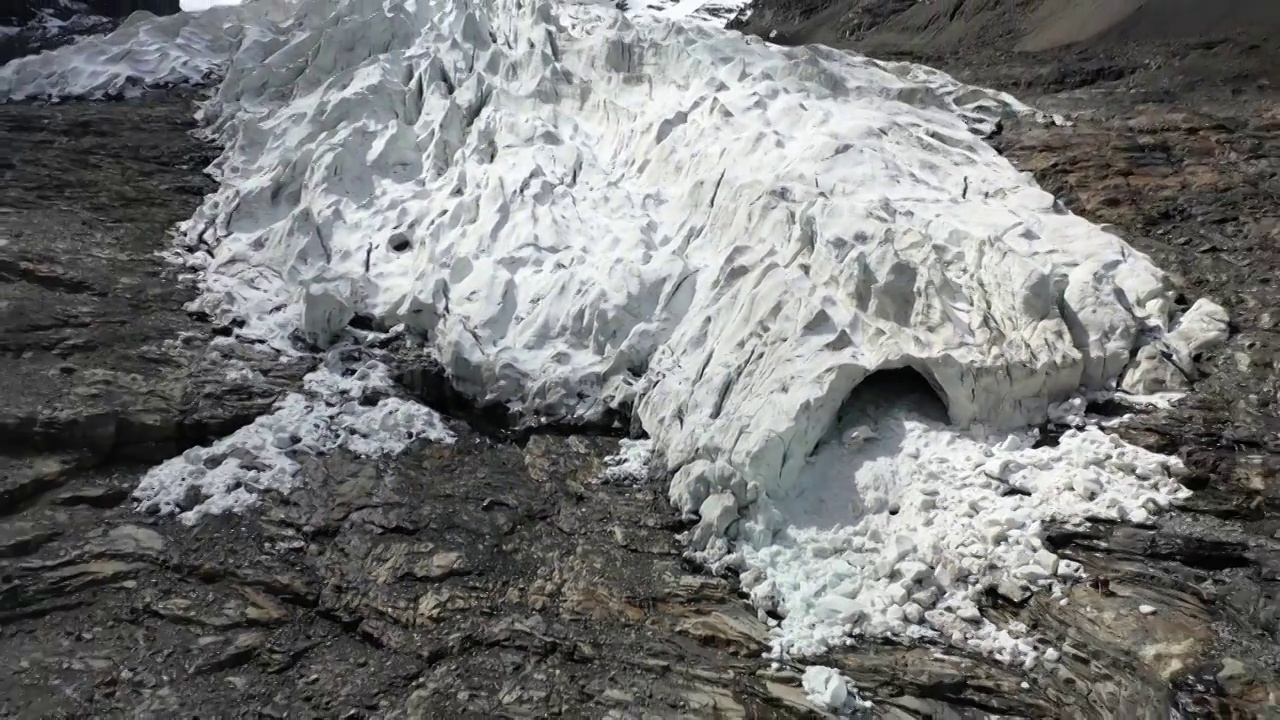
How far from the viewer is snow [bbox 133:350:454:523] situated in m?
6.07

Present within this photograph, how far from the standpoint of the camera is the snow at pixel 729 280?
5.35 m

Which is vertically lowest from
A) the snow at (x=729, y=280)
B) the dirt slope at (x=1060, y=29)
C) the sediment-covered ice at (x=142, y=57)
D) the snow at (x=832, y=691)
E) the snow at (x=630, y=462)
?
the snow at (x=832, y=691)

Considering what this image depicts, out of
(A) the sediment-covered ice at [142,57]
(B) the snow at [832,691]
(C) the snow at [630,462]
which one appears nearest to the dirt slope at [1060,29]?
(C) the snow at [630,462]

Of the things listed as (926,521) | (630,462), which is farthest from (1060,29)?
(630,462)

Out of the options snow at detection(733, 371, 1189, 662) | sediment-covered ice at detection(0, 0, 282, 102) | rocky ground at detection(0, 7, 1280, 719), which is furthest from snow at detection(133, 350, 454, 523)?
sediment-covered ice at detection(0, 0, 282, 102)

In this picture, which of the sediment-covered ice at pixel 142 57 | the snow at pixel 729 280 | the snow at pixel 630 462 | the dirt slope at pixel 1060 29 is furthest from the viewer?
the sediment-covered ice at pixel 142 57

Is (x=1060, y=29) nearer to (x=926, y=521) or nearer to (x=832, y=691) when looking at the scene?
(x=926, y=521)

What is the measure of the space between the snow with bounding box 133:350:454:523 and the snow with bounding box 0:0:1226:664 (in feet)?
0.12

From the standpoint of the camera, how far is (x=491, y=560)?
5680 mm

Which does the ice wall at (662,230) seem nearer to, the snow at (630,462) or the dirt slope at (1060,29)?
the snow at (630,462)

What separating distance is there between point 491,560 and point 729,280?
3.29 meters

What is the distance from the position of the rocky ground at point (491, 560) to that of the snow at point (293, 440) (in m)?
0.18

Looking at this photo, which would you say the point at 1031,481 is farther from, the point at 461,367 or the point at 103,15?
the point at 103,15

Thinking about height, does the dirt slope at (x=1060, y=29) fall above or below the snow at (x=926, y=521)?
above
